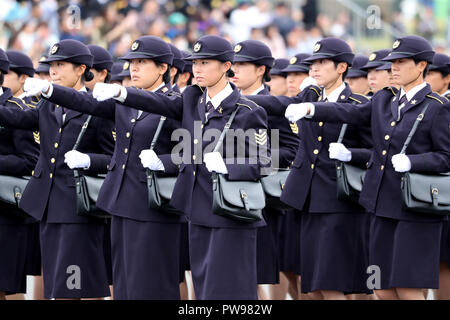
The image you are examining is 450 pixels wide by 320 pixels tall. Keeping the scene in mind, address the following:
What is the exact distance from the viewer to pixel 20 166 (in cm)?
908

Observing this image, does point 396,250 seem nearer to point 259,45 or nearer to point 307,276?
point 307,276

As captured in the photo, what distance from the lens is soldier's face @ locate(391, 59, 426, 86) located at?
27.7 feet

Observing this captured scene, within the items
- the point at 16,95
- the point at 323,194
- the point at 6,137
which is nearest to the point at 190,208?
the point at 323,194

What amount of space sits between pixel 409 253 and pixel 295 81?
9.95 ft

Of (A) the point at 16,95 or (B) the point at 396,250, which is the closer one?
(B) the point at 396,250

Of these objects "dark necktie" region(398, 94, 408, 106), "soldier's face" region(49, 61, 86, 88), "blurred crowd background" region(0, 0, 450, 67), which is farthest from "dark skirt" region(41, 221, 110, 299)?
"blurred crowd background" region(0, 0, 450, 67)

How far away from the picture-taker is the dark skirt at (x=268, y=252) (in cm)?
969

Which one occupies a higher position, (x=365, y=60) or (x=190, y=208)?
(x=365, y=60)

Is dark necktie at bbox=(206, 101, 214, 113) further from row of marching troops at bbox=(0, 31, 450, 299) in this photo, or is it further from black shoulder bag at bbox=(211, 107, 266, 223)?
black shoulder bag at bbox=(211, 107, 266, 223)

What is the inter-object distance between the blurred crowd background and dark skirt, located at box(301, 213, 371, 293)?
26.7ft

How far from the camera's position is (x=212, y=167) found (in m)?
7.39

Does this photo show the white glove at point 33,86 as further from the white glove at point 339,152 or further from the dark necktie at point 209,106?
the white glove at point 339,152

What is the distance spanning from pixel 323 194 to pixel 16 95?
3.22 m

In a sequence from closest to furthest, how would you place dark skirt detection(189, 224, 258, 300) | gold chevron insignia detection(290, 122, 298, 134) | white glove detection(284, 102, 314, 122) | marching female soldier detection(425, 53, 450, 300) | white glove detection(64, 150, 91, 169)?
dark skirt detection(189, 224, 258, 300) → white glove detection(284, 102, 314, 122) → white glove detection(64, 150, 91, 169) → gold chevron insignia detection(290, 122, 298, 134) → marching female soldier detection(425, 53, 450, 300)
